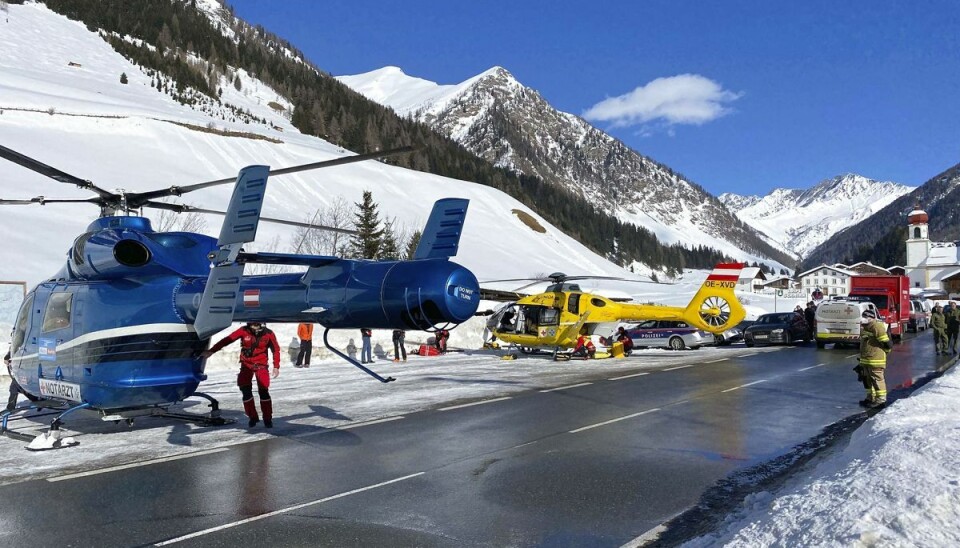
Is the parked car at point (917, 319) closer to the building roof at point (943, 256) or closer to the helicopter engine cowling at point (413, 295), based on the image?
the helicopter engine cowling at point (413, 295)

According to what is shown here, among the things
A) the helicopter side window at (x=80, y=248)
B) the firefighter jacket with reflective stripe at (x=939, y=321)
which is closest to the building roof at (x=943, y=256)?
the firefighter jacket with reflective stripe at (x=939, y=321)

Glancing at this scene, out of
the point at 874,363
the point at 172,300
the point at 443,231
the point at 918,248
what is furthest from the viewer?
the point at 918,248

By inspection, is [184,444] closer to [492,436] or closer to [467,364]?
[492,436]

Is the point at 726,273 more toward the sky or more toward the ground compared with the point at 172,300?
more toward the sky

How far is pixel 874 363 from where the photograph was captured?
38.5 feet

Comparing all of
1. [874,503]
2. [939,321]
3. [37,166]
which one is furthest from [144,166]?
[874,503]

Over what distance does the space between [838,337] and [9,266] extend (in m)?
34.4

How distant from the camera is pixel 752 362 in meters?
20.7

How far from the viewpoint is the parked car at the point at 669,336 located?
1085 inches

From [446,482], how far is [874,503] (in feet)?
13.6

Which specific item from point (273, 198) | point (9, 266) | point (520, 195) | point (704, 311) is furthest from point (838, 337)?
point (520, 195)

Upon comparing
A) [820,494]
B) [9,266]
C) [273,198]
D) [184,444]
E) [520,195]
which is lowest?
[184,444]

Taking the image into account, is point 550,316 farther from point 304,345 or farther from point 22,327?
point 22,327

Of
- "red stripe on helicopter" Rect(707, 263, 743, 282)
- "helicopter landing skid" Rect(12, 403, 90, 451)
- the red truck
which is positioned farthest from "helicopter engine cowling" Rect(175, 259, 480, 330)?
the red truck
